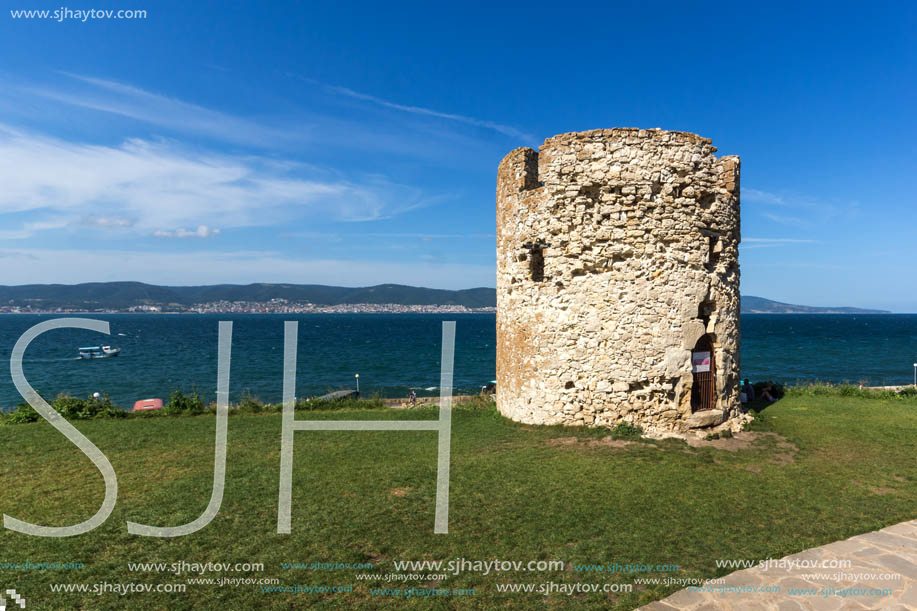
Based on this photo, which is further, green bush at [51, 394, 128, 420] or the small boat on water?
the small boat on water

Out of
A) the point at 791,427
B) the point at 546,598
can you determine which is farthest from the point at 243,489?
the point at 791,427

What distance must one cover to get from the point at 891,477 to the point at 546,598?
7.25 metres

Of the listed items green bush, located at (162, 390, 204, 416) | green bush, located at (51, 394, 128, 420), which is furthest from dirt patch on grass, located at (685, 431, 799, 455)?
green bush, located at (51, 394, 128, 420)

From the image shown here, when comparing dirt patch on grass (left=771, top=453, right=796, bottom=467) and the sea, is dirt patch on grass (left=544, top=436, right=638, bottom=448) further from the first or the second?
the sea

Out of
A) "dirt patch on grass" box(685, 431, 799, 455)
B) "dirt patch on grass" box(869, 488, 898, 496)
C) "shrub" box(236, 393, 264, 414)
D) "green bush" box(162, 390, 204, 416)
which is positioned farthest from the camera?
"shrub" box(236, 393, 264, 414)

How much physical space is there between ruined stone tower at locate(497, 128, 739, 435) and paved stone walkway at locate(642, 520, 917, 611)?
16.9ft

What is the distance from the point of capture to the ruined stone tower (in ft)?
35.2

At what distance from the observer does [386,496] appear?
7.46 meters

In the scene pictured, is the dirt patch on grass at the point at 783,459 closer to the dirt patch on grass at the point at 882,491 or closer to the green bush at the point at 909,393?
the dirt patch on grass at the point at 882,491

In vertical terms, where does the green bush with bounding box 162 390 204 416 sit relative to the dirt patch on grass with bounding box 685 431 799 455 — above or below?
below

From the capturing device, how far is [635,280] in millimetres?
10719

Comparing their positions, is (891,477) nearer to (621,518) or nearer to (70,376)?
(621,518)

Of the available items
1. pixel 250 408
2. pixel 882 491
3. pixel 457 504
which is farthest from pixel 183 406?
pixel 882 491

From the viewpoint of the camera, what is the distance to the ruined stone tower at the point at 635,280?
10734mm
